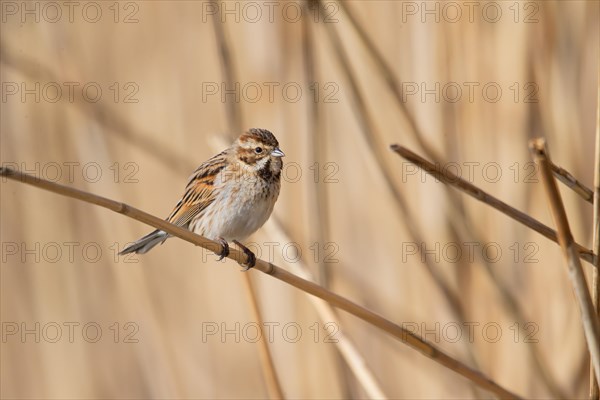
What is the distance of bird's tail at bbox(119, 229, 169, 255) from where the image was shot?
3.00 meters

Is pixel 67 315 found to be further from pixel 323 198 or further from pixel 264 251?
pixel 323 198

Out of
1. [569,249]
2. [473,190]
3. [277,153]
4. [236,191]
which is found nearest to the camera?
[569,249]

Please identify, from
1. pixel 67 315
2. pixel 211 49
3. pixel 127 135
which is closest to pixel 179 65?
pixel 211 49

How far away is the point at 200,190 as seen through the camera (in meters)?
3.27

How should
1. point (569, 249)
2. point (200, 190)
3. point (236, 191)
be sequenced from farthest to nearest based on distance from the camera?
point (200, 190), point (236, 191), point (569, 249)

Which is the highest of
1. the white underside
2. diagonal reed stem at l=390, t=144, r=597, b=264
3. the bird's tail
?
diagonal reed stem at l=390, t=144, r=597, b=264

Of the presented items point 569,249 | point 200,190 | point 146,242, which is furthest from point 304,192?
point 569,249

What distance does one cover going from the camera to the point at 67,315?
357 centimetres

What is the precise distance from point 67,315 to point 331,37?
6.05 ft

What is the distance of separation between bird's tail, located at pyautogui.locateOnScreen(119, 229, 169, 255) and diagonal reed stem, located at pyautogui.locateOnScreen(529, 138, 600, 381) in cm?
177

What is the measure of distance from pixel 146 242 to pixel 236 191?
416 millimetres

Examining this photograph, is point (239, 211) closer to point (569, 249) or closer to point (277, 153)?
point (277, 153)

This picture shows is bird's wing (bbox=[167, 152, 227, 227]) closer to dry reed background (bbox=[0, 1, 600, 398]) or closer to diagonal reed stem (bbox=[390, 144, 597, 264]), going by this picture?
dry reed background (bbox=[0, 1, 600, 398])

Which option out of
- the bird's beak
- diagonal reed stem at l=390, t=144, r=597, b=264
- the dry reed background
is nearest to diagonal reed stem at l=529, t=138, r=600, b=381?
diagonal reed stem at l=390, t=144, r=597, b=264
